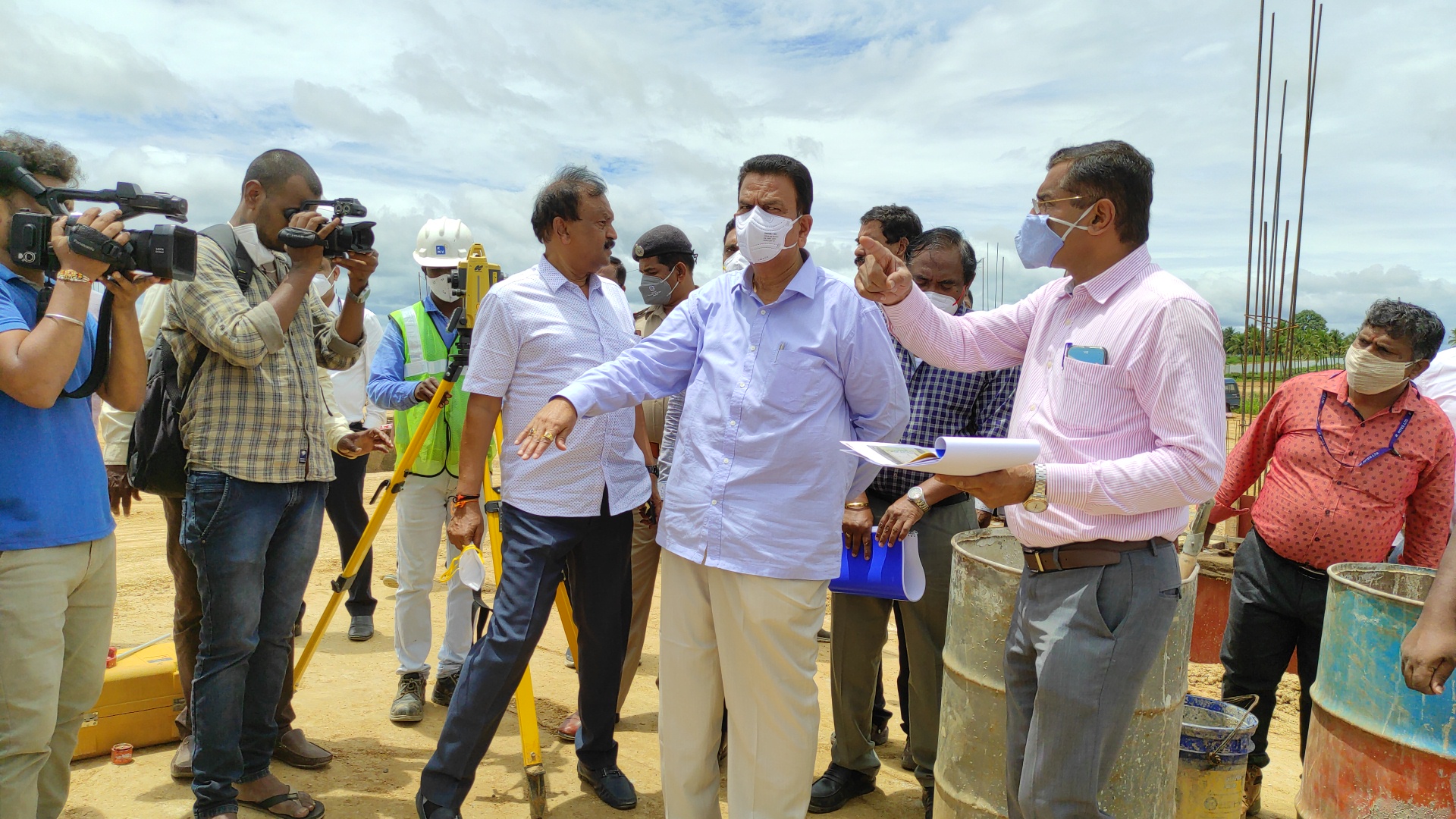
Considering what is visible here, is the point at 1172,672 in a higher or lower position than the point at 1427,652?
lower

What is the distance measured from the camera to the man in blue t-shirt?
235 centimetres

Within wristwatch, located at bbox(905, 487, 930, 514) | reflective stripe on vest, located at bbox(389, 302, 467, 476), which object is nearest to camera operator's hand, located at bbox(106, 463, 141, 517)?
reflective stripe on vest, located at bbox(389, 302, 467, 476)

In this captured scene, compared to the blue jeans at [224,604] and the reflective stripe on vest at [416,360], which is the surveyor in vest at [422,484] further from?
the blue jeans at [224,604]

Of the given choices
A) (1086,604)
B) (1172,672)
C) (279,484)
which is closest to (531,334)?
(279,484)

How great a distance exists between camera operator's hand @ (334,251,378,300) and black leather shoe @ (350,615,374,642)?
286 cm

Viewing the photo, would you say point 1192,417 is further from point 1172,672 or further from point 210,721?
point 210,721

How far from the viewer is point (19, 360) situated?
7.49ft

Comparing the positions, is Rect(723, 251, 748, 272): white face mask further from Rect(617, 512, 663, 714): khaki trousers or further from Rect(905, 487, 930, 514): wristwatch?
Rect(905, 487, 930, 514): wristwatch

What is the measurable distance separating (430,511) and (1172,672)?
3.31 metres

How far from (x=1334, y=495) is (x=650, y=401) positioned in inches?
114

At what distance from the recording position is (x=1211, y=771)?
10.8ft

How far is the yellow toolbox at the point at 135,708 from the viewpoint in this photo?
3.70 meters

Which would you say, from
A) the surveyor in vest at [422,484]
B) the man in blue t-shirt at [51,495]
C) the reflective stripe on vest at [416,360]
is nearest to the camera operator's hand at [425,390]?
the surveyor in vest at [422,484]

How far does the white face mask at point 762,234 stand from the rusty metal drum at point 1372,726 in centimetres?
231
